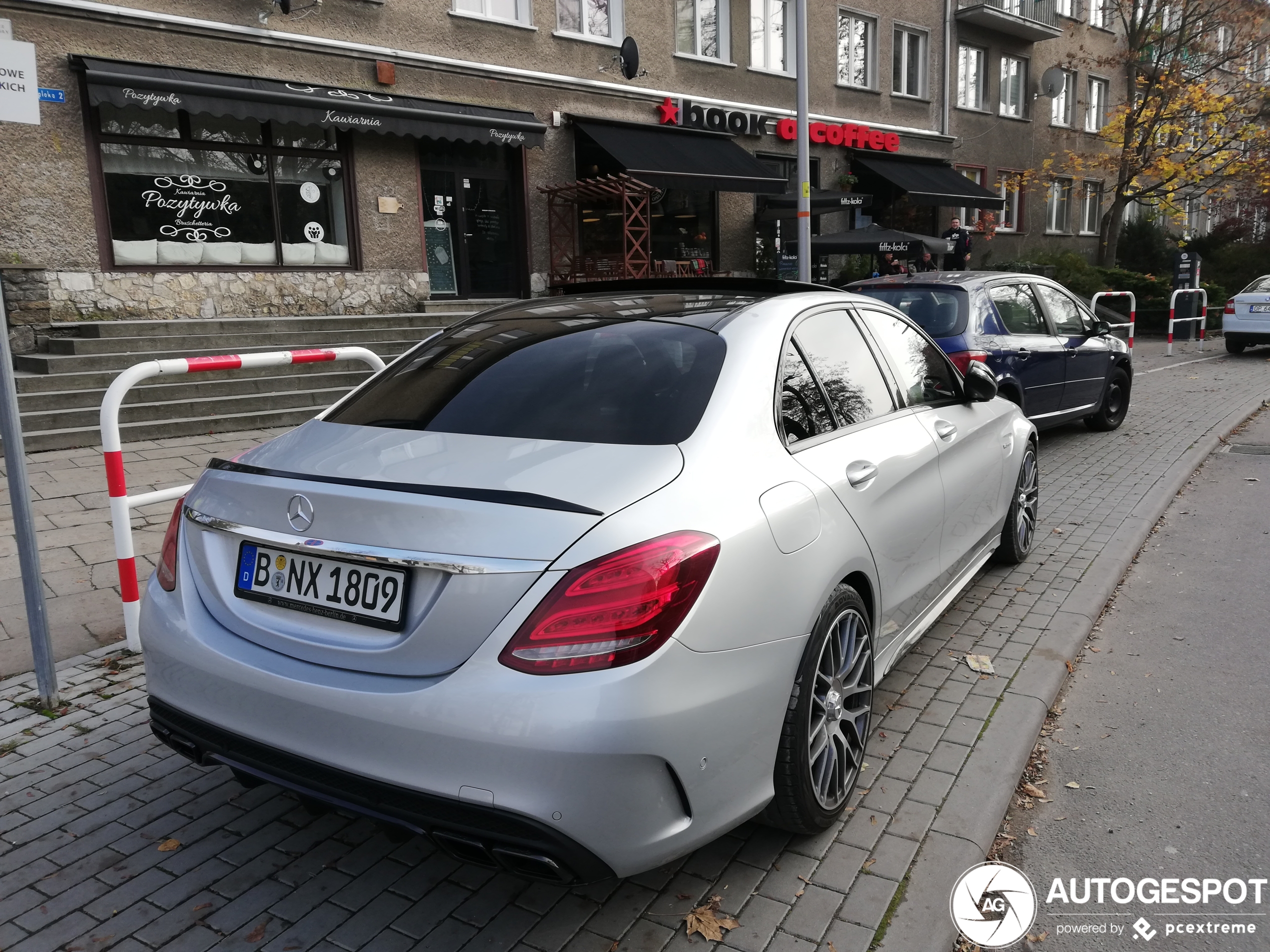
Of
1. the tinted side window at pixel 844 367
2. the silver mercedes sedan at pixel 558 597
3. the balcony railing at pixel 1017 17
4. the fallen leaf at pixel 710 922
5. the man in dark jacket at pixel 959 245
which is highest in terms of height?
the balcony railing at pixel 1017 17

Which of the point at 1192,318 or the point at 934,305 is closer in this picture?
the point at 934,305

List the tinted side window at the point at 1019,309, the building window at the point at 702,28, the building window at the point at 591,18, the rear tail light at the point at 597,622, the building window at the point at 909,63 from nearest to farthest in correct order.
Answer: the rear tail light at the point at 597,622, the tinted side window at the point at 1019,309, the building window at the point at 591,18, the building window at the point at 702,28, the building window at the point at 909,63

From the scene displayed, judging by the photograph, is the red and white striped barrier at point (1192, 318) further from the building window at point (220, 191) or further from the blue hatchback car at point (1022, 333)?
the building window at point (220, 191)

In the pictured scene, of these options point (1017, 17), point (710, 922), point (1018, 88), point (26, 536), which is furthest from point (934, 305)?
point (1018, 88)

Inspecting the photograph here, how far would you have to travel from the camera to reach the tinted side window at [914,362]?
4.13m

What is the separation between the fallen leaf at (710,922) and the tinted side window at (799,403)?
53.1 inches

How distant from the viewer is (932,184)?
2264 centimetres

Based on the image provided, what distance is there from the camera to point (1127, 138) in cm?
2531

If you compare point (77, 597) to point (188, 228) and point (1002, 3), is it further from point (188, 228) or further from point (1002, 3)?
point (1002, 3)

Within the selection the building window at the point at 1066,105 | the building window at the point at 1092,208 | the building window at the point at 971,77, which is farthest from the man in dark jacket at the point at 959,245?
the building window at the point at 1092,208

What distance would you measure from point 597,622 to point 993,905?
150 cm

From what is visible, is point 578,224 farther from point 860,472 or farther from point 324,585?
point 324,585

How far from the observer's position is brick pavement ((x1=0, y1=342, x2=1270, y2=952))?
8.43 feet

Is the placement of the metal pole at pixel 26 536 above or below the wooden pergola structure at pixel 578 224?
below
